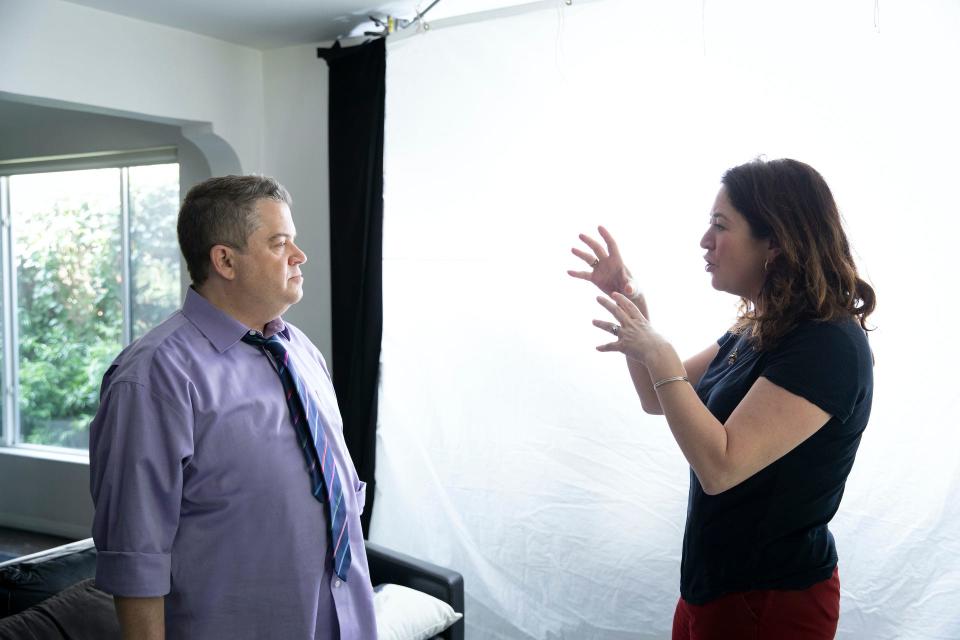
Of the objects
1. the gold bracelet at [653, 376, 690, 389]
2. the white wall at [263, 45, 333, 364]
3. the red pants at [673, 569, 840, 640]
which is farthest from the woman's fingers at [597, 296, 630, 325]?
the white wall at [263, 45, 333, 364]

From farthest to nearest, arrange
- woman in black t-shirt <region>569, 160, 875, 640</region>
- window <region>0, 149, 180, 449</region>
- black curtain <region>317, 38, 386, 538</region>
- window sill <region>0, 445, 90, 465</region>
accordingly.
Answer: window sill <region>0, 445, 90, 465</region> → window <region>0, 149, 180, 449</region> → black curtain <region>317, 38, 386, 538</region> → woman in black t-shirt <region>569, 160, 875, 640</region>

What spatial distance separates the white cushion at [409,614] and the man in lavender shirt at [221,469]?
0.86m

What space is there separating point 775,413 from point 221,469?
95cm

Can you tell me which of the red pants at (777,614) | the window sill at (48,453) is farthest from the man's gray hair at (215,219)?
the window sill at (48,453)

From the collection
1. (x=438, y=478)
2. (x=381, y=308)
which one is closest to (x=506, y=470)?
(x=438, y=478)

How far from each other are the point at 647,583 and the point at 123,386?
2.04 metres

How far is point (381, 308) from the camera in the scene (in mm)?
3559

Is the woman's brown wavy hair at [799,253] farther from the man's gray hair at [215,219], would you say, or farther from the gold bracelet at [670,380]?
the man's gray hair at [215,219]

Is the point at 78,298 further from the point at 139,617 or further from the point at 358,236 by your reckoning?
the point at 139,617

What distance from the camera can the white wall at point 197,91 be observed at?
316 cm

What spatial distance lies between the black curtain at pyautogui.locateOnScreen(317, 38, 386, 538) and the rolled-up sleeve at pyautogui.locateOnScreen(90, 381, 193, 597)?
2146mm

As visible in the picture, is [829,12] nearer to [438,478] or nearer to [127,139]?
[438,478]

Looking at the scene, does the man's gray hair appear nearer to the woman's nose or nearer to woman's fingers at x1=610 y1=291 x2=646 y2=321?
woman's fingers at x1=610 y1=291 x2=646 y2=321

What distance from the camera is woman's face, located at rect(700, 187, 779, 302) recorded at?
5.40 ft
